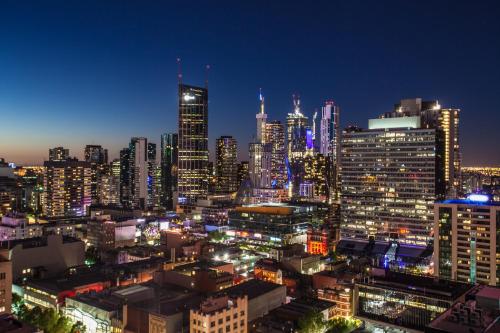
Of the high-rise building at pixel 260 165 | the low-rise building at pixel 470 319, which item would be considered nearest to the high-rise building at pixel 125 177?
the high-rise building at pixel 260 165

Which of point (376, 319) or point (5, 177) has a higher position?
point (5, 177)

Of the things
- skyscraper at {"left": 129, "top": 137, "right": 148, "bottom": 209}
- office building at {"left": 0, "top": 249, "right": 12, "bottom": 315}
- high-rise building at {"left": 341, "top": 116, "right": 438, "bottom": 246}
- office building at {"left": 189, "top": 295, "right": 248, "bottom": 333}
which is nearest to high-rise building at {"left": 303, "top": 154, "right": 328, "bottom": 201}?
skyscraper at {"left": 129, "top": 137, "right": 148, "bottom": 209}

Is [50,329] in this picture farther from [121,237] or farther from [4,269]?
[121,237]

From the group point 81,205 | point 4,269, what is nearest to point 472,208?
point 4,269

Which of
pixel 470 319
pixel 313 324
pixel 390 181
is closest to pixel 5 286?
pixel 313 324

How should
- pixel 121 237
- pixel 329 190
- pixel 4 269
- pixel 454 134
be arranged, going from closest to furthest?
pixel 4 269, pixel 121 237, pixel 454 134, pixel 329 190

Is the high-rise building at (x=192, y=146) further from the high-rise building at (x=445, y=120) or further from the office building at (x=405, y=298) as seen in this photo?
the office building at (x=405, y=298)
